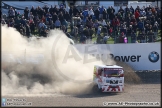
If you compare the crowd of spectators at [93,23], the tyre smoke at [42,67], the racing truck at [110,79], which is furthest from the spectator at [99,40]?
the racing truck at [110,79]

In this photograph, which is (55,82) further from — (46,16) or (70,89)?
(46,16)

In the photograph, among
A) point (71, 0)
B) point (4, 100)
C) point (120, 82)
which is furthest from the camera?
point (71, 0)

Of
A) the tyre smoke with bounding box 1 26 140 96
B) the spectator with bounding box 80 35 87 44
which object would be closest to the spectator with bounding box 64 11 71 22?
the spectator with bounding box 80 35 87 44

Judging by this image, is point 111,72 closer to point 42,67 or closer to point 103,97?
point 103,97

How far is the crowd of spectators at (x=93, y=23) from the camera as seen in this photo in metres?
24.3

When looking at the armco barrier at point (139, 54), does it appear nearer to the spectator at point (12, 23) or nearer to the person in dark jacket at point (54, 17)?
the person in dark jacket at point (54, 17)

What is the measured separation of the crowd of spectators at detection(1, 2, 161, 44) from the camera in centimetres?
2433

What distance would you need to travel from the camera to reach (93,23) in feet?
88.4

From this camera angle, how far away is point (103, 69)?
1911 centimetres

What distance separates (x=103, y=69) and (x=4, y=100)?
542 centimetres

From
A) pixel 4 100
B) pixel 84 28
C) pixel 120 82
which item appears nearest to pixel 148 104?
pixel 120 82

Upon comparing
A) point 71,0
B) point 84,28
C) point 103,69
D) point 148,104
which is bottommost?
point 148,104

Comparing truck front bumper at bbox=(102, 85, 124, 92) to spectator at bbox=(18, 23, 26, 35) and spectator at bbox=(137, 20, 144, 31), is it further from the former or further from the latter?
spectator at bbox=(18, 23, 26, 35)

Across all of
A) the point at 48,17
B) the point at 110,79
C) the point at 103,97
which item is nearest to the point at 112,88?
the point at 110,79
